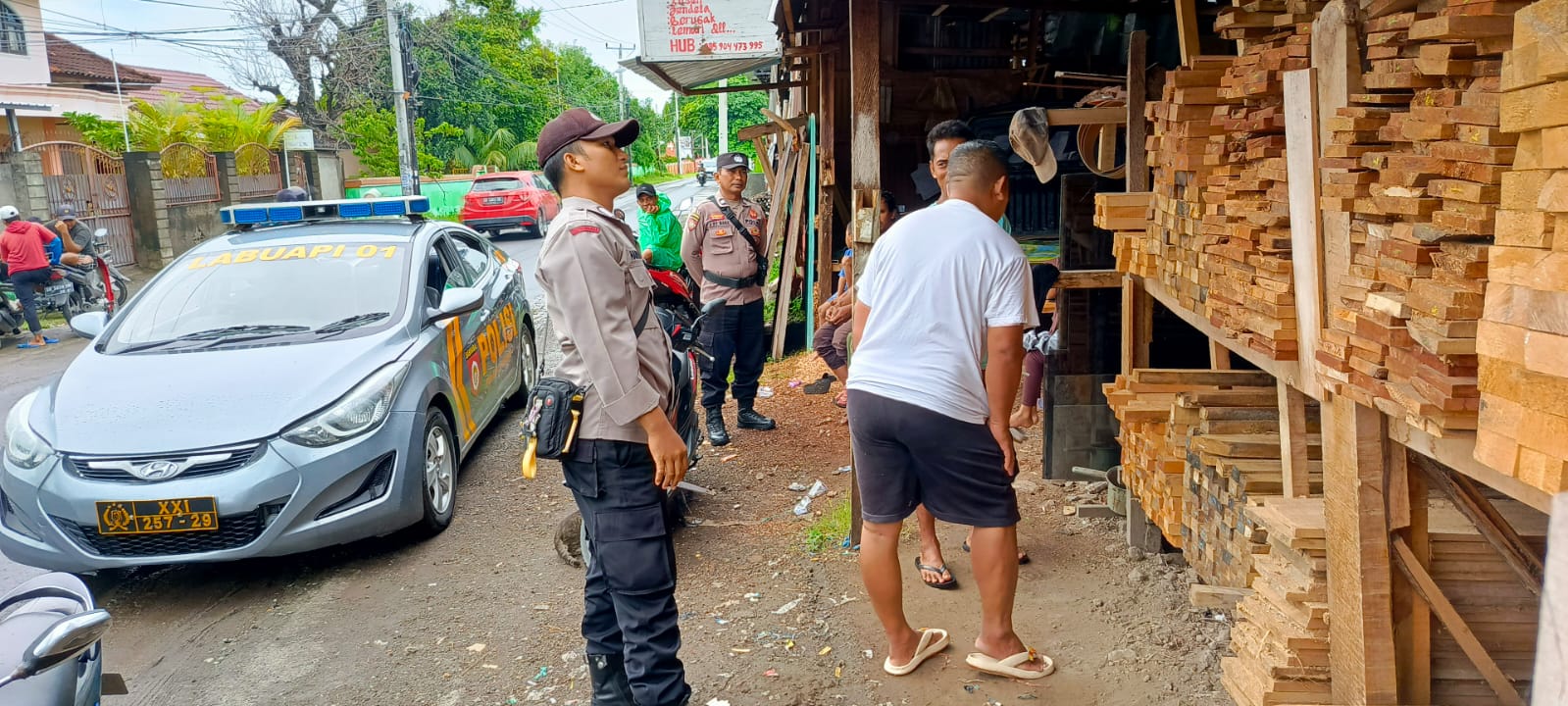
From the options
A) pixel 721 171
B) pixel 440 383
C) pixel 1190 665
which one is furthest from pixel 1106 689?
pixel 721 171

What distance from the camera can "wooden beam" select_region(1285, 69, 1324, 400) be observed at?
260cm

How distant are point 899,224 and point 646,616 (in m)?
1.46

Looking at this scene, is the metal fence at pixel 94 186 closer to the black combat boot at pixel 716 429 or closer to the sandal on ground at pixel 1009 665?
the black combat boot at pixel 716 429

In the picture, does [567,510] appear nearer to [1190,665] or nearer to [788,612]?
[788,612]

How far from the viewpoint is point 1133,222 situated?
13.4 feet

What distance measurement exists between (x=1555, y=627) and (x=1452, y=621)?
139cm

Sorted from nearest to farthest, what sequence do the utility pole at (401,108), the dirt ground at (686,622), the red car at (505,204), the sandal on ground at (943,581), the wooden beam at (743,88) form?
1. the dirt ground at (686,622)
2. the sandal on ground at (943,581)
3. the wooden beam at (743,88)
4. the utility pole at (401,108)
5. the red car at (505,204)

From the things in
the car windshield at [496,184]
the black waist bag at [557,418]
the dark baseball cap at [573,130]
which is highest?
the car windshield at [496,184]

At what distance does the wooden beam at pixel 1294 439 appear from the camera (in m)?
3.11

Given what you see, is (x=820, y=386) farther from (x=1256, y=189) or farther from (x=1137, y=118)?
(x=1256, y=189)

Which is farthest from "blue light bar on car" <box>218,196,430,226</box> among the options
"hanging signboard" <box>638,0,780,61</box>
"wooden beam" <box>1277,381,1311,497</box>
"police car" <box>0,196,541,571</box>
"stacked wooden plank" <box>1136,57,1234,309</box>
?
"wooden beam" <box>1277,381,1311,497</box>

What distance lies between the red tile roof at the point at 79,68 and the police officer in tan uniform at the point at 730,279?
91.6 ft

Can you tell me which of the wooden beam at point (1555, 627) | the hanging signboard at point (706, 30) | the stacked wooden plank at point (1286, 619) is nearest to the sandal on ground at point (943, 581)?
the stacked wooden plank at point (1286, 619)

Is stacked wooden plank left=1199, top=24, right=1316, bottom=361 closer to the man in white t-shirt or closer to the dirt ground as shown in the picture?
the man in white t-shirt
